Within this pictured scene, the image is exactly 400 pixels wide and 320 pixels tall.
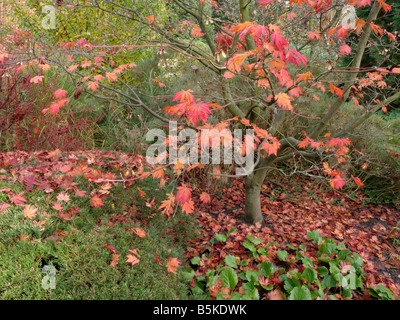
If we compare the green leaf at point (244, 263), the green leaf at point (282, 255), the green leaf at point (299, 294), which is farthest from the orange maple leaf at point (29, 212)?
the green leaf at point (282, 255)

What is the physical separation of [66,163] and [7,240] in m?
1.20

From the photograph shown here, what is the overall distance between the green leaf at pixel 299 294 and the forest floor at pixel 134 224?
0.85ft

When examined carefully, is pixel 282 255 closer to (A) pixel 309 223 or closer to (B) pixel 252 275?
(B) pixel 252 275

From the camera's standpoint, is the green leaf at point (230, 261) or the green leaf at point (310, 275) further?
the green leaf at point (230, 261)

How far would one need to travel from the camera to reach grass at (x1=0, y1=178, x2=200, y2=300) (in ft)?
5.09

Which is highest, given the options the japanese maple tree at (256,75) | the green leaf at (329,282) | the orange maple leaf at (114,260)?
the japanese maple tree at (256,75)

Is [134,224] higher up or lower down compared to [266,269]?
higher up

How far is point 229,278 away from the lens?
7.57 ft

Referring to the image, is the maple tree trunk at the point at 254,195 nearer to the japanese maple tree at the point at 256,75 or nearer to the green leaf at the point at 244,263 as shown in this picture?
the japanese maple tree at the point at 256,75

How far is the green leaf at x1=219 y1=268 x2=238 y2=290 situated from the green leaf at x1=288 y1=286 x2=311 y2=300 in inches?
17.5

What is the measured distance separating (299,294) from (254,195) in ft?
4.78

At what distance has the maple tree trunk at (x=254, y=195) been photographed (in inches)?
133

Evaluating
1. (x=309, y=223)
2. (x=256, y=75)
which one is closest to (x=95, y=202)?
(x=256, y=75)

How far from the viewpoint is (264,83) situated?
2.71m
